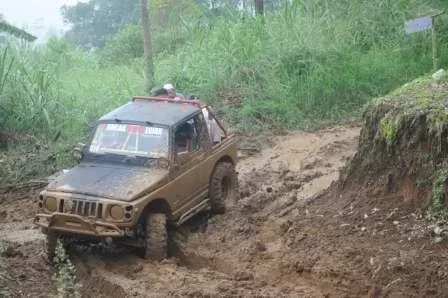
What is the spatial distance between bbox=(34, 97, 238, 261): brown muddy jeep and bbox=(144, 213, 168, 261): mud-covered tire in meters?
0.01

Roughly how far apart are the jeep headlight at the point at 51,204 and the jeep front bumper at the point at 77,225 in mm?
98

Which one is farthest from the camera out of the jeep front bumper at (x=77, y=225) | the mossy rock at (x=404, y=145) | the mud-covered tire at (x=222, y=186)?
the mud-covered tire at (x=222, y=186)

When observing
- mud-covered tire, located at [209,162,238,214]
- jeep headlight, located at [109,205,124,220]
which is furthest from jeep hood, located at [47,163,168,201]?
mud-covered tire, located at [209,162,238,214]

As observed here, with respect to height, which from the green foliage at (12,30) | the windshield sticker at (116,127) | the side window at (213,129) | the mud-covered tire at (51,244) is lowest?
the mud-covered tire at (51,244)

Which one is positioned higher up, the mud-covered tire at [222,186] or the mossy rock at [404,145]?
the mossy rock at [404,145]

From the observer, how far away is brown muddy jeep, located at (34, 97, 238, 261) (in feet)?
25.7

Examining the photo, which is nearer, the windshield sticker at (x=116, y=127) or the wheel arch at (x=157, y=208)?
the wheel arch at (x=157, y=208)

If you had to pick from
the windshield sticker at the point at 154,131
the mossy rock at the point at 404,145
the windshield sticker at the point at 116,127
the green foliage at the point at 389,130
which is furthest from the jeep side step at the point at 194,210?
the green foliage at the point at 389,130

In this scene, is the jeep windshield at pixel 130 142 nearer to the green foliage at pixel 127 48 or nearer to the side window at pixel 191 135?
the side window at pixel 191 135

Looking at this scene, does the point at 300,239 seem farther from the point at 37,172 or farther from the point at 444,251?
the point at 37,172

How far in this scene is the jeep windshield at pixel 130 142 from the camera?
28.5 ft

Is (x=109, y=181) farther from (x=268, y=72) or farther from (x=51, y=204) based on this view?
(x=268, y=72)

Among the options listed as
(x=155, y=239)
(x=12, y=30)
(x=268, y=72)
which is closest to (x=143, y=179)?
(x=155, y=239)

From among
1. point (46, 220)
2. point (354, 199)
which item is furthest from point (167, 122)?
point (354, 199)
